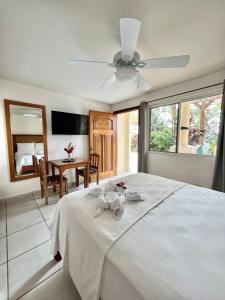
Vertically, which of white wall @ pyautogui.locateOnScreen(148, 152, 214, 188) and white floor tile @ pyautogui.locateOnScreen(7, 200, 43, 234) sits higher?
white wall @ pyautogui.locateOnScreen(148, 152, 214, 188)

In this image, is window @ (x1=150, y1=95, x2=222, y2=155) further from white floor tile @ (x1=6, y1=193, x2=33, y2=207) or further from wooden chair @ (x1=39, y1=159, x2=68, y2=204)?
white floor tile @ (x1=6, y1=193, x2=33, y2=207)

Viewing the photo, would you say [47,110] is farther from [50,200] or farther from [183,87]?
[183,87]

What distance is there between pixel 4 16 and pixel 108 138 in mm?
3145

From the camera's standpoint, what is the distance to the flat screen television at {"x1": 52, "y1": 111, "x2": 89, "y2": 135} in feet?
10.2

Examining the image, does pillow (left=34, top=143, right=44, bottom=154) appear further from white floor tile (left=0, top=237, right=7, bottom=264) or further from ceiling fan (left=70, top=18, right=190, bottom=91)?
ceiling fan (left=70, top=18, right=190, bottom=91)

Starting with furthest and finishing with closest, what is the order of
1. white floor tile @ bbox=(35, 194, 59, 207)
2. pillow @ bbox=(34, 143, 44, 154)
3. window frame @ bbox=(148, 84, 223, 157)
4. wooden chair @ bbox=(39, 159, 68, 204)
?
1. pillow @ bbox=(34, 143, 44, 154)
2. white floor tile @ bbox=(35, 194, 59, 207)
3. wooden chair @ bbox=(39, 159, 68, 204)
4. window frame @ bbox=(148, 84, 223, 157)

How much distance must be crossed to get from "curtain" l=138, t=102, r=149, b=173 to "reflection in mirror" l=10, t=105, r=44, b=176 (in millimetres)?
2288

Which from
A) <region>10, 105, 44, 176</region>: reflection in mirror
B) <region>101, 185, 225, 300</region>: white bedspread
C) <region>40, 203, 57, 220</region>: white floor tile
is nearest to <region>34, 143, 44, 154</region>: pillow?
<region>10, 105, 44, 176</region>: reflection in mirror

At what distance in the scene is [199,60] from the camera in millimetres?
1885

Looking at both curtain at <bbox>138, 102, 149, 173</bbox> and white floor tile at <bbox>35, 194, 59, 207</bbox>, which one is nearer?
white floor tile at <bbox>35, 194, 59, 207</bbox>

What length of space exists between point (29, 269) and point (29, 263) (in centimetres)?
7

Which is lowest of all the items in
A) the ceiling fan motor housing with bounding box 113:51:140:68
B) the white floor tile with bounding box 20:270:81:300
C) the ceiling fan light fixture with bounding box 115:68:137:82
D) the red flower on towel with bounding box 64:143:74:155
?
the white floor tile with bounding box 20:270:81:300

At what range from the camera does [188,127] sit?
9.26ft

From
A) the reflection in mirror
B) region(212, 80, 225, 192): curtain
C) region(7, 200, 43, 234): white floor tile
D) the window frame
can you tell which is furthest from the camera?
the reflection in mirror
